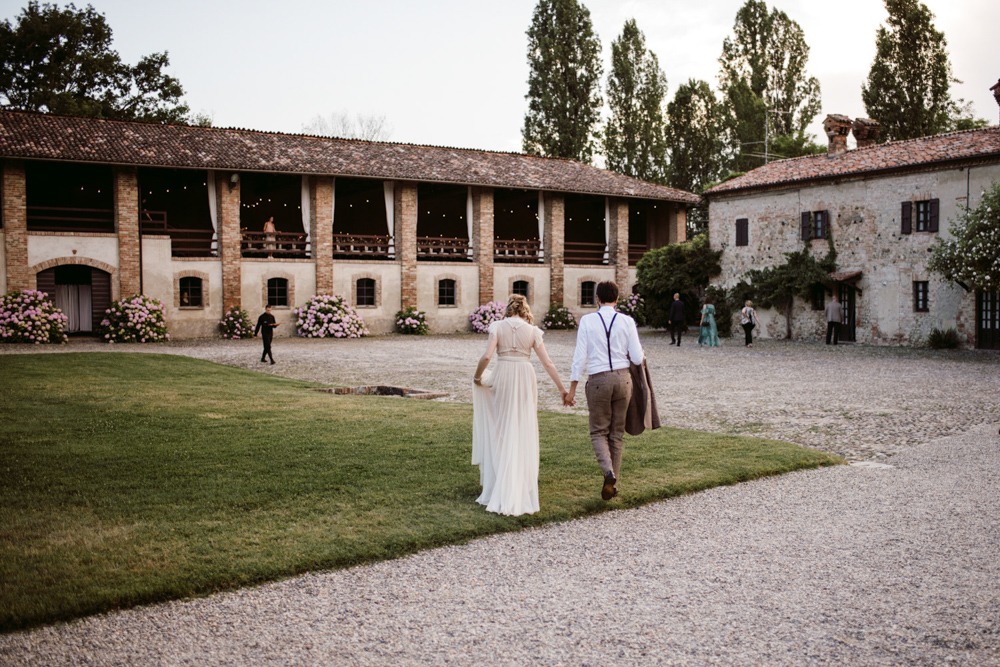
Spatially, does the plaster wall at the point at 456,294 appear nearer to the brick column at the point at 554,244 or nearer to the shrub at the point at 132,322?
the brick column at the point at 554,244

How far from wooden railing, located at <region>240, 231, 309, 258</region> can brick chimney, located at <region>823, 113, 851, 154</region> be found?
20679 millimetres

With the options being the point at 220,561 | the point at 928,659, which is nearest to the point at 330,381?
the point at 220,561

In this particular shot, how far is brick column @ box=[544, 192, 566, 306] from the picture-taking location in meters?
35.8

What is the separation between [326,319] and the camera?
2969cm

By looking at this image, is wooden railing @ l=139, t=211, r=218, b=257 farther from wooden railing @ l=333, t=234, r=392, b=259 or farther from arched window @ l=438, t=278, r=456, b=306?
arched window @ l=438, t=278, r=456, b=306

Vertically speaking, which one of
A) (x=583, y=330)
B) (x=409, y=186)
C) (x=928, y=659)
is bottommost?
(x=928, y=659)

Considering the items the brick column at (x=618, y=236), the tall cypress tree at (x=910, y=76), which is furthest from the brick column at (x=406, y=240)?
the tall cypress tree at (x=910, y=76)

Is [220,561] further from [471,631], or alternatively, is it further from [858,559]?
[858,559]

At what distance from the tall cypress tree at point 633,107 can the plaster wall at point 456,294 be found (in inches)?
688

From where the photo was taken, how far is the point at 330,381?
15.4 meters

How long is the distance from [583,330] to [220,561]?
10.6 ft

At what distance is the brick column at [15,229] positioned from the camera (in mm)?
25703

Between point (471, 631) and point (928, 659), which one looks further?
point (471, 631)

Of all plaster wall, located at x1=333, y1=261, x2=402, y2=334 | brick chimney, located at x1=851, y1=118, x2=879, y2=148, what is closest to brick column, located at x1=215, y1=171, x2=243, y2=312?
plaster wall, located at x1=333, y1=261, x2=402, y2=334
